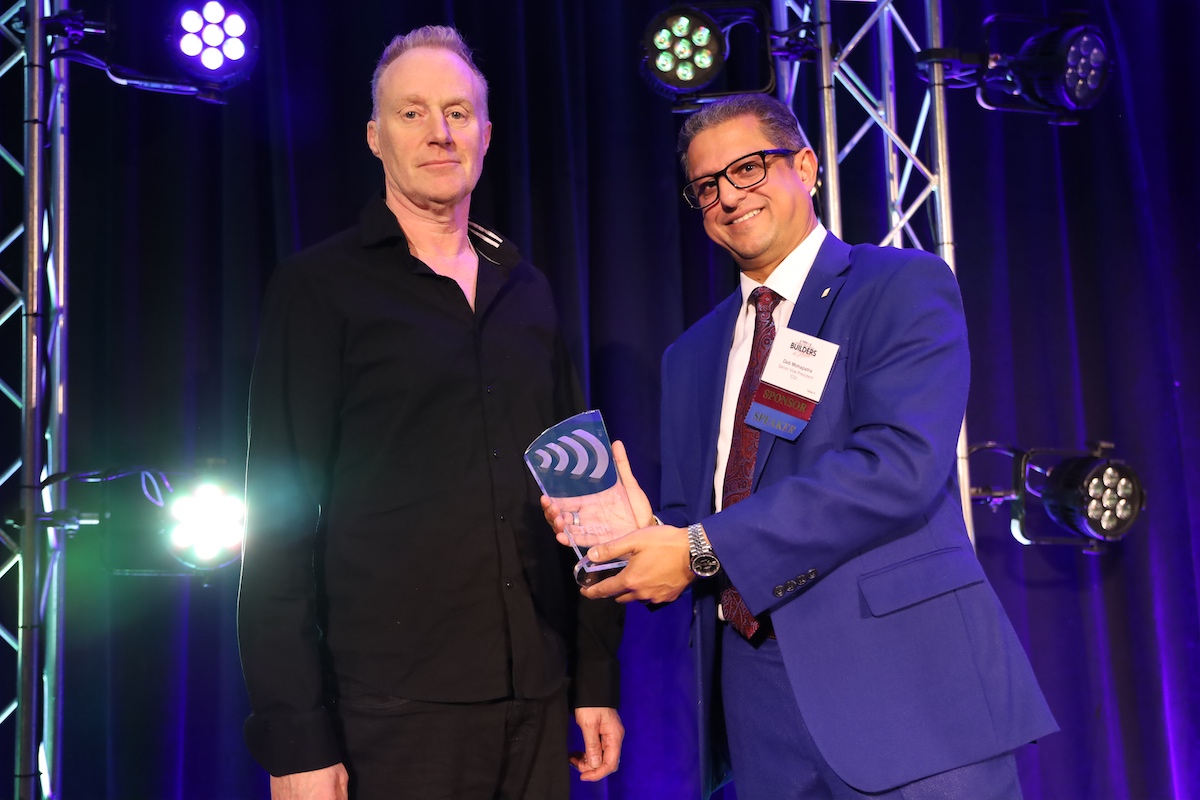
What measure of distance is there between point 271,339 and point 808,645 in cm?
114

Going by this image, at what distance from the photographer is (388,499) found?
197 centimetres

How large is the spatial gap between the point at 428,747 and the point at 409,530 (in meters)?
0.39

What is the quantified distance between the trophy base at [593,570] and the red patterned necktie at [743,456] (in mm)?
252

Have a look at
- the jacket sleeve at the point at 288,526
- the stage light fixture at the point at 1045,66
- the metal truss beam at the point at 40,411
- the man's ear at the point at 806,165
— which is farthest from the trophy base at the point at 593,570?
the stage light fixture at the point at 1045,66

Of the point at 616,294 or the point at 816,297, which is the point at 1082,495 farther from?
the point at 816,297

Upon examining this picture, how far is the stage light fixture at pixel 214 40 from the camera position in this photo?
298 cm

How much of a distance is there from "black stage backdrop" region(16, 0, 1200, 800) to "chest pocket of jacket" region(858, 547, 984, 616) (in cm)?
178

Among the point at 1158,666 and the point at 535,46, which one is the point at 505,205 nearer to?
the point at 535,46

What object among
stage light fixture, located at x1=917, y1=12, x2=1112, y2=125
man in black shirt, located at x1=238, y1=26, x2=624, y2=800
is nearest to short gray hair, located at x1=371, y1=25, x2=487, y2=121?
man in black shirt, located at x1=238, y1=26, x2=624, y2=800

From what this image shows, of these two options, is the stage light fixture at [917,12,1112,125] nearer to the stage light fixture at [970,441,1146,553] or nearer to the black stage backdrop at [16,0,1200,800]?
the black stage backdrop at [16,0,1200,800]

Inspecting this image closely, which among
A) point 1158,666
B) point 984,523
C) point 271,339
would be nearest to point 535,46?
point 271,339

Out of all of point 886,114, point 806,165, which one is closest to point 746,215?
point 806,165

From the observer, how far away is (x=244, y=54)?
304 centimetres

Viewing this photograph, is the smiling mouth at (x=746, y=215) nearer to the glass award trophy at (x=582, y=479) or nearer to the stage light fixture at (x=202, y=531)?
the glass award trophy at (x=582, y=479)
